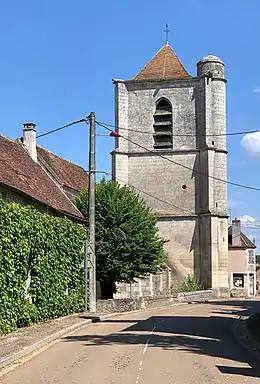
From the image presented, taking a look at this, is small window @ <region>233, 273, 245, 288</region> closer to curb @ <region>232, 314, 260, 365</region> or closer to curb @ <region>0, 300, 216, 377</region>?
curb @ <region>232, 314, 260, 365</region>

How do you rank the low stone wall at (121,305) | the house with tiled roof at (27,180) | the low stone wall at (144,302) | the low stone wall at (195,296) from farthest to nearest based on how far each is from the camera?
the low stone wall at (195,296) < the low stone wall at (144,302) < the low stone wall at (121,305) < the house with tiled roof at (27,180)

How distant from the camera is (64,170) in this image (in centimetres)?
4747

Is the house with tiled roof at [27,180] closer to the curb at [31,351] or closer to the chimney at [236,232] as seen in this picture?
the curb at [31,351]

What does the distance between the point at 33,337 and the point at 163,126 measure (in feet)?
141

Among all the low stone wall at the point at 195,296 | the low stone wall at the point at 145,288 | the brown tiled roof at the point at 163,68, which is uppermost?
the brown tiled roof at the point at 163,68

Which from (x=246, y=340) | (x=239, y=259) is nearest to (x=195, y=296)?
(x=239, y=259)

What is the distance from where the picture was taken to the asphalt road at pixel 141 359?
10.9 metres

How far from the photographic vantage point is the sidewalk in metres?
13.4

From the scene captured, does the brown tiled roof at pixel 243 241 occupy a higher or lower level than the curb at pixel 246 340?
higher

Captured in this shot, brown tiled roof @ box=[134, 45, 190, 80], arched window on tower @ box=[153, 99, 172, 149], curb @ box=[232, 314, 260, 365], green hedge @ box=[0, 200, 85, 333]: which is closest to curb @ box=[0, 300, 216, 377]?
green hedge @ box=[0, 200, 85, 333]

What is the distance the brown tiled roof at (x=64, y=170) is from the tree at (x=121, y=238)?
3.40 m

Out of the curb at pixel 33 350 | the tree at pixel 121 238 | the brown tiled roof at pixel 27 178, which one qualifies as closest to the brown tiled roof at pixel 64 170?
the tree at pixel 121 238

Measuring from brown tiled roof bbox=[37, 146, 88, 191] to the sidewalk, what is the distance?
20481 millimetres

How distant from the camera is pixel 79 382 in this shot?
1045cm
